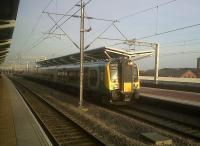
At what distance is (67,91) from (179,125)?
19.1 m

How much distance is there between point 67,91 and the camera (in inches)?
1225

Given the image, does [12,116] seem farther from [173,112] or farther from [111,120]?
[173,112]

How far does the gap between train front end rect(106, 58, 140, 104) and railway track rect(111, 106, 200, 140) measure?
2.97 feet

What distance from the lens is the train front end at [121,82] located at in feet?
60.2

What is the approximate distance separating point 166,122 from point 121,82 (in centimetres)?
533

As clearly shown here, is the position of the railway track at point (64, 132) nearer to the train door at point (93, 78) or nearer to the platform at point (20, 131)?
the platform at point (20, 131)

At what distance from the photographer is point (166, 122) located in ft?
45.5

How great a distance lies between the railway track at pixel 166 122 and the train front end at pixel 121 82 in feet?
2.97

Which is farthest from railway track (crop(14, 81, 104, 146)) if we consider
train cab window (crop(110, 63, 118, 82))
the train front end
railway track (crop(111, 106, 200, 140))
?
train cab window (crop(110, 63, 118, 82))

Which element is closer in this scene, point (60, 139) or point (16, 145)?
point (16, 145)

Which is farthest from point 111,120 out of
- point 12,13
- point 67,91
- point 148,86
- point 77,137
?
point 148,86

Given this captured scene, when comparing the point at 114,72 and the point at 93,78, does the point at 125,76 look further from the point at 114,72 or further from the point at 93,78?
the point at 93,78

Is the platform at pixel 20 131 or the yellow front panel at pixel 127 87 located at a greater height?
the yellow front panel at pixel 127 87

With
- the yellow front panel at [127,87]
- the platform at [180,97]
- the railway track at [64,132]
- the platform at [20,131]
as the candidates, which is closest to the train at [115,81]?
the yellow front panel at [127,87]
